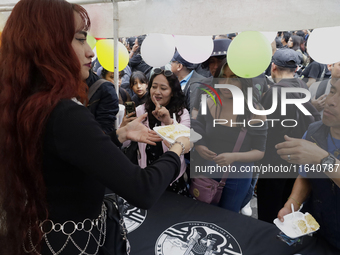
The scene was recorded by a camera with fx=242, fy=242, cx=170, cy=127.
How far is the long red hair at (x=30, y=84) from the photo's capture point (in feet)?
2.15

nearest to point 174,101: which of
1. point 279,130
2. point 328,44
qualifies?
point 279,130

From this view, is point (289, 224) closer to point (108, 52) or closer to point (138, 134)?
point (138, 134)

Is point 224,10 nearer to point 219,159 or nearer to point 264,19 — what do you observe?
point 264,19

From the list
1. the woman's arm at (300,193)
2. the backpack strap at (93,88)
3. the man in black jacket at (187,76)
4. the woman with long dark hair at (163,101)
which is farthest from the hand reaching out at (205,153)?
the backpack strap at (93,88)

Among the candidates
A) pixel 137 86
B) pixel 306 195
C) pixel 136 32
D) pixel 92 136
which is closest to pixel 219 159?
pixel 306 195

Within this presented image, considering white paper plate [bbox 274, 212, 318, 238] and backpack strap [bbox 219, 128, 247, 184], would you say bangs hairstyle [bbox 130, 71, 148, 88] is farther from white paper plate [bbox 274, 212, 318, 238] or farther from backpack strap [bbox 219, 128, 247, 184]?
white paper plate [bbox 274, 212, 318, 238]

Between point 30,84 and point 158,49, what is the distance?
4.85ft

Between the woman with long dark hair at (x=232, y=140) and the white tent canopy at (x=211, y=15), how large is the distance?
430 millimetres

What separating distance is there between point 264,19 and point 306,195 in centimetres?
108

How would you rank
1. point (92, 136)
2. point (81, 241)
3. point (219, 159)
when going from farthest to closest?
point (219, 159) → point (81, 241) → point (92, 136)

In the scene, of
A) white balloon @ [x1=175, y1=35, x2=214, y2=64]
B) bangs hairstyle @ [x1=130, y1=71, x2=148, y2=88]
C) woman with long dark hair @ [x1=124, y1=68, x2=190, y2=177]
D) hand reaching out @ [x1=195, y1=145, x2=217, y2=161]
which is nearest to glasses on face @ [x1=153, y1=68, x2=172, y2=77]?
woman with long dark hair @ [x1=124, y1=68, x2=190, y2=177]

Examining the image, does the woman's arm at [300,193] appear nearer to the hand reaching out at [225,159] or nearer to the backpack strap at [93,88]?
the hand reaching out at [225,159]

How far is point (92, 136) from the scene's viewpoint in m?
0.63

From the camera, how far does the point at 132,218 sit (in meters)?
1.42
